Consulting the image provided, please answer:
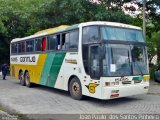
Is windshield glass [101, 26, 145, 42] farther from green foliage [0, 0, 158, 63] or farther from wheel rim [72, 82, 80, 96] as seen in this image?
green foliage [0, 0, 158, 63]

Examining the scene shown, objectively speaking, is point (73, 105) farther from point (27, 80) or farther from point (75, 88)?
point (27, 80)

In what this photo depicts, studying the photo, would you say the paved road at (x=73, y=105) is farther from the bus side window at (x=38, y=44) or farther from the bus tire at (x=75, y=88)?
the bus side window at (x=38, y=44)

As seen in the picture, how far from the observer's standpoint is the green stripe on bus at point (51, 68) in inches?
545

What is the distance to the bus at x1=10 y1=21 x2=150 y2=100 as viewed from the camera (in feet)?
36.1

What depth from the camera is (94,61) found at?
11.4 m

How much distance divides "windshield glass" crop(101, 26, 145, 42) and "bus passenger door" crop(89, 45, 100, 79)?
60 cm

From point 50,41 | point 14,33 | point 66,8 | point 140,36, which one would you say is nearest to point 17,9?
point 14,33

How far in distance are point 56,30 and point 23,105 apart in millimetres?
4457

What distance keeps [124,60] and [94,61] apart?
3.81ft

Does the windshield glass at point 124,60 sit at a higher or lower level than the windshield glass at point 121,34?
lower

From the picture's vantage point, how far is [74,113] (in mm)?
9867

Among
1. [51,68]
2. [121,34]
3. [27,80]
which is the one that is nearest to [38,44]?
[51,68]

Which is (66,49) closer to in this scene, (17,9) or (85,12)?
(85,12)

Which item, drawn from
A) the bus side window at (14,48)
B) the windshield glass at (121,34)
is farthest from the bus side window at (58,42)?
the bus side window at (14,48)
